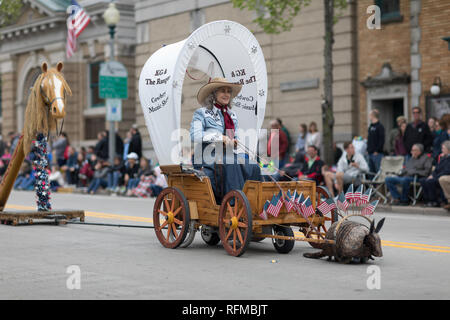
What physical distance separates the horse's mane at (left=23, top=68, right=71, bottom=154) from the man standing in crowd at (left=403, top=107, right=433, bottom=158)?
9197 millimetres

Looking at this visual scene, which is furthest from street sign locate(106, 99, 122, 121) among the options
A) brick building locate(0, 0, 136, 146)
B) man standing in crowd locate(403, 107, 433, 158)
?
man standing in crowd locate(403, 107, 433, 158)

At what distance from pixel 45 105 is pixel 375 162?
31.2ft

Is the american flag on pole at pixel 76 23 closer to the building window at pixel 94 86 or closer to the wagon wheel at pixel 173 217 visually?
the building window at pixel 94 86

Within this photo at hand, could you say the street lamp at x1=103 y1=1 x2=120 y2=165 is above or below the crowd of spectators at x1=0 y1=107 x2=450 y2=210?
above

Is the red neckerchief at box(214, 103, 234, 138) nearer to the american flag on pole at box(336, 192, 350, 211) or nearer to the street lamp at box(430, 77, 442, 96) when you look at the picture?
the american flag on pole at box(336, 192, 350, 211)

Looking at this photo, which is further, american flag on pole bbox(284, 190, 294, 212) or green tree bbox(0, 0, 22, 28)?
green tree bbox(0, 0, 22, 28)

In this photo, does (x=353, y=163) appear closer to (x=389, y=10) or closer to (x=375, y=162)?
(x=375, y=162)

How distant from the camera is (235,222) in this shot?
8.71 metres

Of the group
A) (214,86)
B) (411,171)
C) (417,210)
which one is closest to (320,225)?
(214,86)

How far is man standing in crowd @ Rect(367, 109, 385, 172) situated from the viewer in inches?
762

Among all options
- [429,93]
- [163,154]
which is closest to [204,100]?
[163,154]

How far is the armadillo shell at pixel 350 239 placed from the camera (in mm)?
8055
